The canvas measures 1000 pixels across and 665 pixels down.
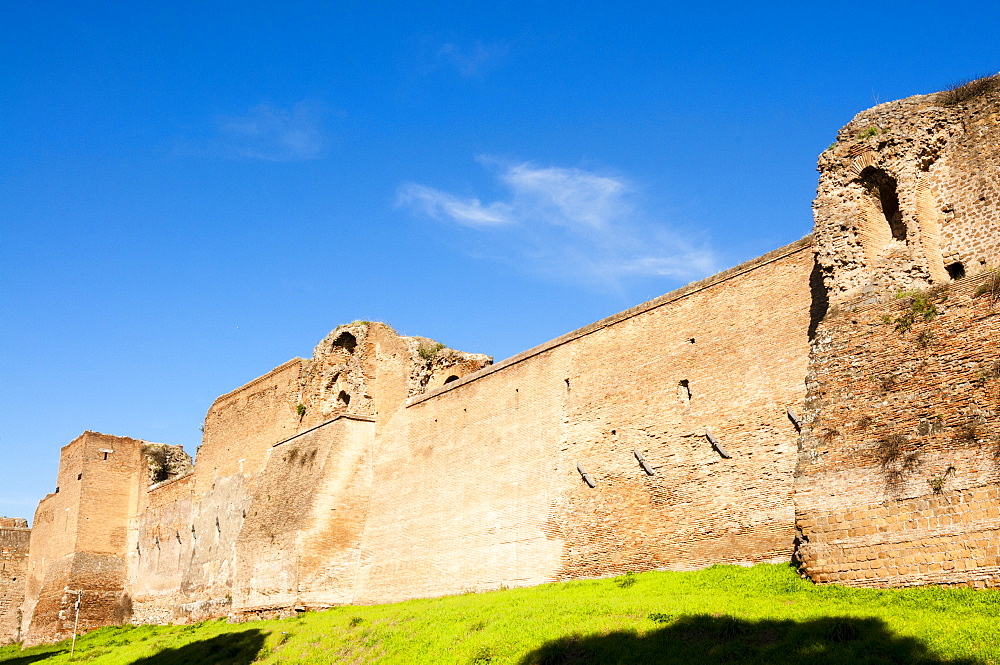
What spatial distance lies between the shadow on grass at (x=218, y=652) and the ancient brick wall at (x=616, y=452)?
2.74 metres

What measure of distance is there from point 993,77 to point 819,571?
242 inches

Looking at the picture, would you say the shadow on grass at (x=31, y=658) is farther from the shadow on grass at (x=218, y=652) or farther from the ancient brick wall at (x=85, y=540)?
the shadow on grass at (x=218, y=652)

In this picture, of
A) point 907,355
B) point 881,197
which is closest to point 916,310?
point 907,355

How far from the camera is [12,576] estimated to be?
30594 millimetres

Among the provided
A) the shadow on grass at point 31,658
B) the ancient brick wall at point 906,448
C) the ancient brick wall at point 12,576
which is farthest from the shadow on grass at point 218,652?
the ancient brick wall at point 12,576

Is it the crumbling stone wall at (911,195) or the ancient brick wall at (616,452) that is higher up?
the crumbling stone wall at (911,195)

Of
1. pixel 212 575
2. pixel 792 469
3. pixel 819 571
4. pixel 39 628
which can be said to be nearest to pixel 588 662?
pixel 819 571

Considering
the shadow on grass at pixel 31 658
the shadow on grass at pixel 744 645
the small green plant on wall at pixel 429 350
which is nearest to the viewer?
the shadow on grass at pixel 744 645

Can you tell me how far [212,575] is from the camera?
22.7 m

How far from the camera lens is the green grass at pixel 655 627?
27.0 feet

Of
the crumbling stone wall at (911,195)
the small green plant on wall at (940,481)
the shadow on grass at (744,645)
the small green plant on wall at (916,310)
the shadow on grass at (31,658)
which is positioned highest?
the crumbling stone wall at (911,195)

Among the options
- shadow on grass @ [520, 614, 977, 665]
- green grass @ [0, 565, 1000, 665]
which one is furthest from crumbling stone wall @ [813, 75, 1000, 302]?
shadow on grass @ [520, 614, 977, 665]

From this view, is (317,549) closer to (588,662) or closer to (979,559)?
(588,662)

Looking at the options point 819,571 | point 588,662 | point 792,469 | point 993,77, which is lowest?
point 588,662
